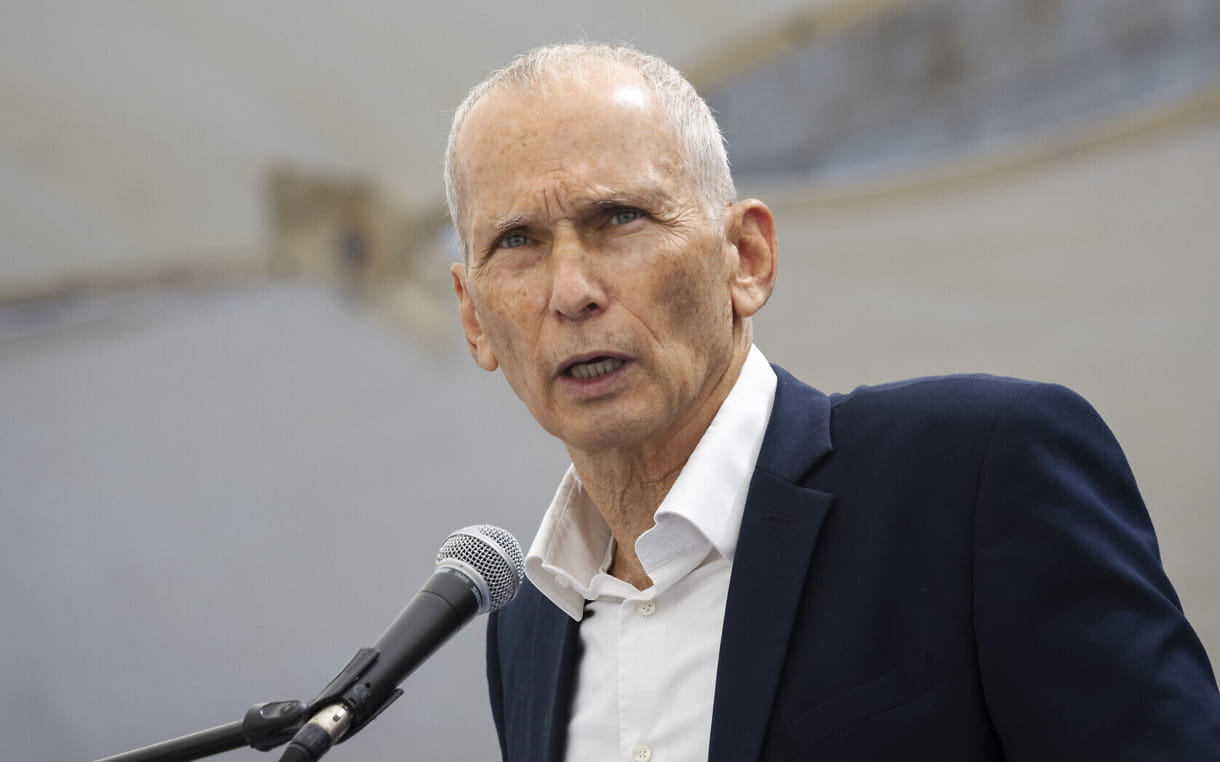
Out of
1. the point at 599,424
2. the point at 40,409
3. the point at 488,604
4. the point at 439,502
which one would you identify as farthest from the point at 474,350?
the point at 40,409

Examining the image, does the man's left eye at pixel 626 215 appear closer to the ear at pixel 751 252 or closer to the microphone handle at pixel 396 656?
the ear at pixel 751 252

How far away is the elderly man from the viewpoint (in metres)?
1.28

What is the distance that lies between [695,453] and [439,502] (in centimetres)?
159

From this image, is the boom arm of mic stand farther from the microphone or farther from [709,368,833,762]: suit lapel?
[709,368,833,762]: suit lapel

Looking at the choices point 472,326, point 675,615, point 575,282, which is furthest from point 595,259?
point 675,615

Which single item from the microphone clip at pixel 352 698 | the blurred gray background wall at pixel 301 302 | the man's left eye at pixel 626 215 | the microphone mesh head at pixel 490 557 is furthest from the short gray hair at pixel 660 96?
the blurred gray background wall at pixel 301 302

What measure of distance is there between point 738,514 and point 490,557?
352mm

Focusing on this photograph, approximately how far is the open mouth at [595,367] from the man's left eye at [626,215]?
0.59 feet

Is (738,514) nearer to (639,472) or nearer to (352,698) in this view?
(639,472)

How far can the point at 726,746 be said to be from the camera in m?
1.37

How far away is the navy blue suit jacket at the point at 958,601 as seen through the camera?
1243mm

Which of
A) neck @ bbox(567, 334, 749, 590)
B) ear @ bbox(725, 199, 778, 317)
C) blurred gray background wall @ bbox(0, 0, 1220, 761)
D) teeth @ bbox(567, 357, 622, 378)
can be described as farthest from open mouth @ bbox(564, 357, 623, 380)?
blurred gray background wall @ bbox(0, 0, 1220, 761)

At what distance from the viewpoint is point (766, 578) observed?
1.45 meters

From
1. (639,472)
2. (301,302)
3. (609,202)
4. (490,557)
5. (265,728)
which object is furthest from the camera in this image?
(301,302)
